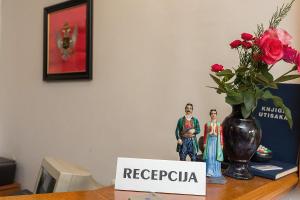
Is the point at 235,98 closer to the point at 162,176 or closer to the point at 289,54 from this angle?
the point at 289,54

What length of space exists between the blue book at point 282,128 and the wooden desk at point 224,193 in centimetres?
13

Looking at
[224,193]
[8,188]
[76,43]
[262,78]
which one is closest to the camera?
[224,193]

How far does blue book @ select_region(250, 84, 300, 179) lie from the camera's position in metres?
0.93

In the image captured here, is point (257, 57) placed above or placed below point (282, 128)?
above

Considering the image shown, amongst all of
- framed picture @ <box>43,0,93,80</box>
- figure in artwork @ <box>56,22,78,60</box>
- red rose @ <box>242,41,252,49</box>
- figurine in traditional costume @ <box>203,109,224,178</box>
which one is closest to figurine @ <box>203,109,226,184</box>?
figurine in traditional costume @ <box>203,109,224,178</box>

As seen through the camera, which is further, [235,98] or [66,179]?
[66,179]

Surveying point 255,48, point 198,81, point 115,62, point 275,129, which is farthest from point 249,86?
point 115,62

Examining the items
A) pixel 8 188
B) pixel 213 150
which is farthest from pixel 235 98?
pixel 8 188

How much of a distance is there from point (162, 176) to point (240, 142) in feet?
0.82

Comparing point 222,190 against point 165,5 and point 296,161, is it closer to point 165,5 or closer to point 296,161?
point 296,161

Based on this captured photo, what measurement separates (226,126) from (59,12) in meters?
1.56

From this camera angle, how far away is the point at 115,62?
1.65m

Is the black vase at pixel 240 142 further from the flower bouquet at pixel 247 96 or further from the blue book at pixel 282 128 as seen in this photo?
the blue book at pixel 282 128

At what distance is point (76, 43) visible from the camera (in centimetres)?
188
